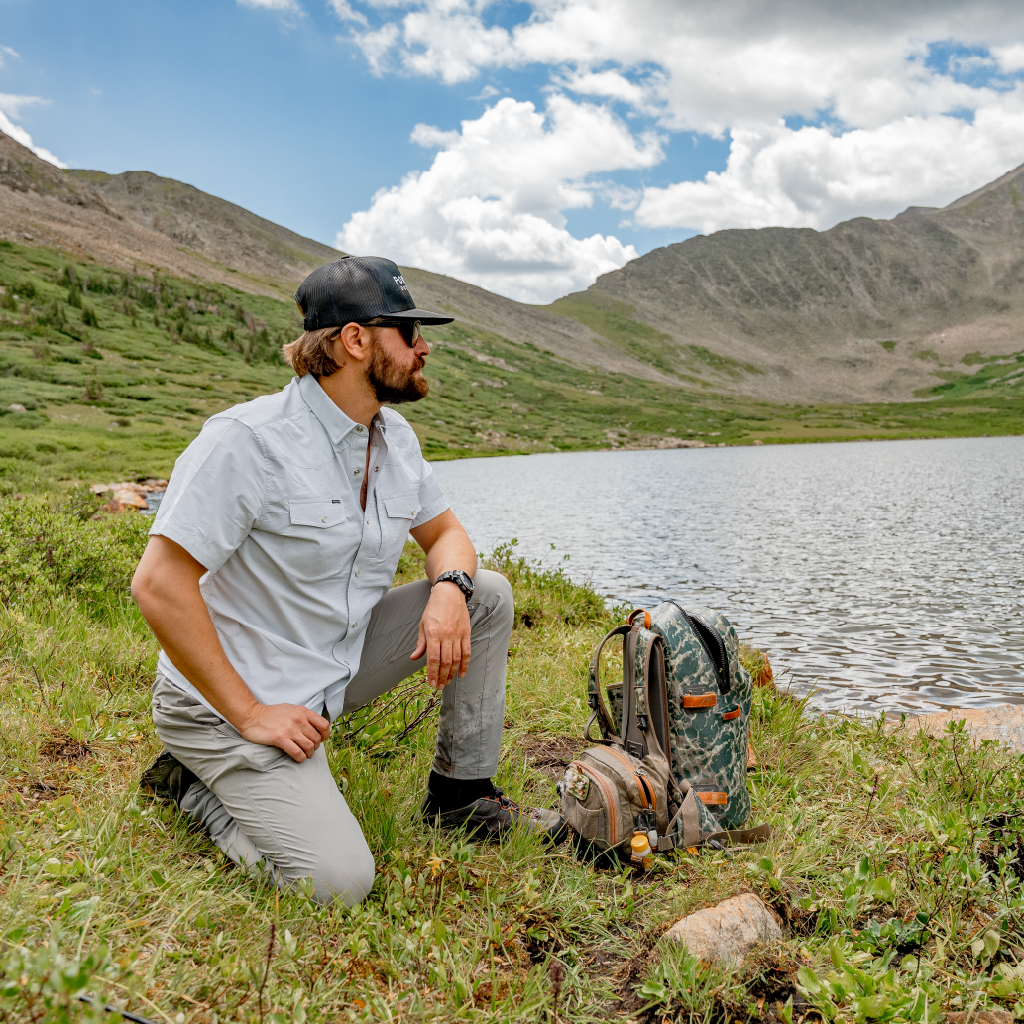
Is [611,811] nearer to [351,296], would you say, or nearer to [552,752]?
[552,752]

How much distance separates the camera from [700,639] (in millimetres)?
3949

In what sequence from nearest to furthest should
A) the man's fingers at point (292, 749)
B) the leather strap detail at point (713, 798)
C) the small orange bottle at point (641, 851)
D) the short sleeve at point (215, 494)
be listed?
the short sleeve at point (215, 494), the man's fingers at point (292, 749), the small orange bottle at point (641, 851), the leather strap detail at point (713, 798)

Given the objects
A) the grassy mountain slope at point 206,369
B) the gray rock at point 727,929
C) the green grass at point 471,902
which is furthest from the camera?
the grassy mountain slope at point 206,369

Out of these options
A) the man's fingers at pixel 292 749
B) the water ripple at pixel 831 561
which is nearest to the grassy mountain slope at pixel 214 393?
the water ripple at pixel 831 561

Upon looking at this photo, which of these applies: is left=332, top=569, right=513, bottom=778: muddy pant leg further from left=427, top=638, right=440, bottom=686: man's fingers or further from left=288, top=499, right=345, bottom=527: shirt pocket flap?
left=288, top=499, right=345, bottom=527: shirt pocket flap

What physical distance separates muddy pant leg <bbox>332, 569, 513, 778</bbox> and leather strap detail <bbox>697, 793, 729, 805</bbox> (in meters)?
1.12

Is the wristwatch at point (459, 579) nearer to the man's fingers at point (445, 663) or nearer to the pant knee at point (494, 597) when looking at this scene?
the pant knee at point (494, 597)

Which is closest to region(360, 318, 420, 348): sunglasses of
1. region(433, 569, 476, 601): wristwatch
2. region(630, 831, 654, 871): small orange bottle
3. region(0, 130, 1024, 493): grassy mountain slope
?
region(433, 569, 476, 601): wristwatch

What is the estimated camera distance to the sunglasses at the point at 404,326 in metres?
3.58

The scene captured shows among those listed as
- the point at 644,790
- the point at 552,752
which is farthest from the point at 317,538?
the point at 552,752

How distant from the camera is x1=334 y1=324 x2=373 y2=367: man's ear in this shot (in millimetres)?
3564

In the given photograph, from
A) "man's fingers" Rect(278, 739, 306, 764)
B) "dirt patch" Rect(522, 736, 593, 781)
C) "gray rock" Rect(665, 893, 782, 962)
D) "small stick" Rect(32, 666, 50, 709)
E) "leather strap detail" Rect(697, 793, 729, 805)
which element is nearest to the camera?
"gray rock" Rect(665, 893, 782, 962)

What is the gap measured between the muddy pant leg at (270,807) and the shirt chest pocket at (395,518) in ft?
3.47

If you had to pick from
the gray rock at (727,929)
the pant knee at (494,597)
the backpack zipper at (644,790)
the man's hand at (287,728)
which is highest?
the pant knee at (494,597)
